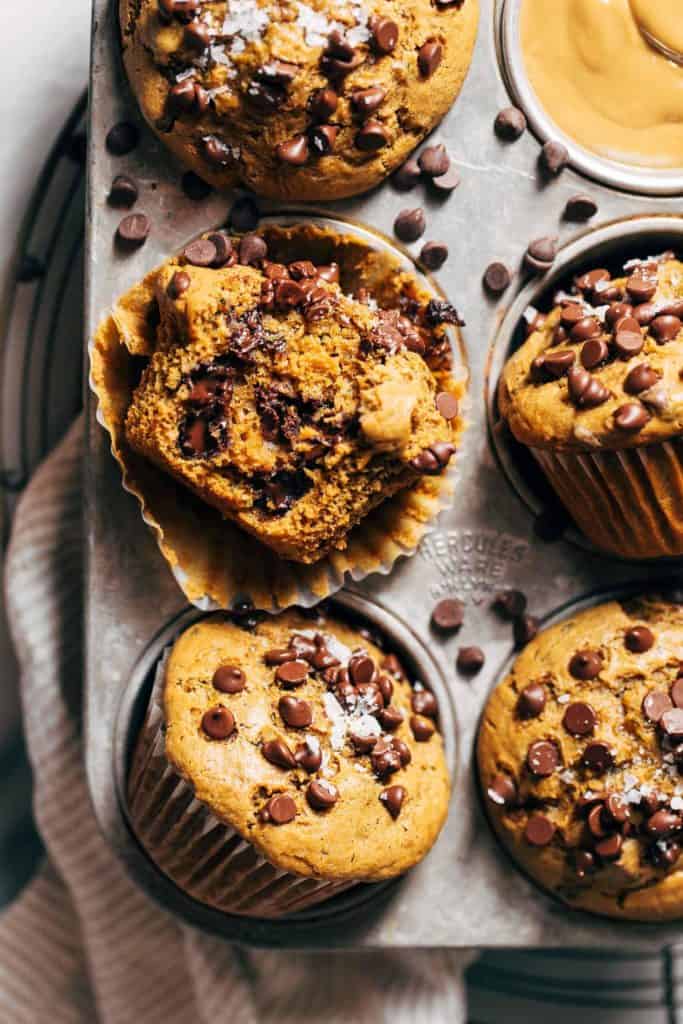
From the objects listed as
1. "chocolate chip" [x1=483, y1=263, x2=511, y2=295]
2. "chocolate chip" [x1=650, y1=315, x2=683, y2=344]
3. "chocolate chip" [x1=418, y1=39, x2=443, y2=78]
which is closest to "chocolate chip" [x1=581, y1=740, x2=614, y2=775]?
"chocolate chip" [x1=650, y1=315, x2=683, y2=344]

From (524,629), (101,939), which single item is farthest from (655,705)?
(101,939)

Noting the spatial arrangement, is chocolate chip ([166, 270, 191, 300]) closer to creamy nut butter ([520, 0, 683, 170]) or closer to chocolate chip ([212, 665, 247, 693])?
chocolate chip ([212, 665, 247, 693])

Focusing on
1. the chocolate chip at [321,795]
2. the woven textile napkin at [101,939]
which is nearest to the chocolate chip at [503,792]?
the chocolate chip at [321,795]

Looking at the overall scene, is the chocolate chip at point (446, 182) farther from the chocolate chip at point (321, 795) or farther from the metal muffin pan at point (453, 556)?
the chocolate chip at point (321, 795)

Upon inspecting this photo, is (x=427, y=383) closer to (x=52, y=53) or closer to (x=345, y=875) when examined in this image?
(x=345, y=875)

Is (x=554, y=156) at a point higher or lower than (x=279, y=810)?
higher

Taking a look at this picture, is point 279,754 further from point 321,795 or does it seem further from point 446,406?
point 446,406
